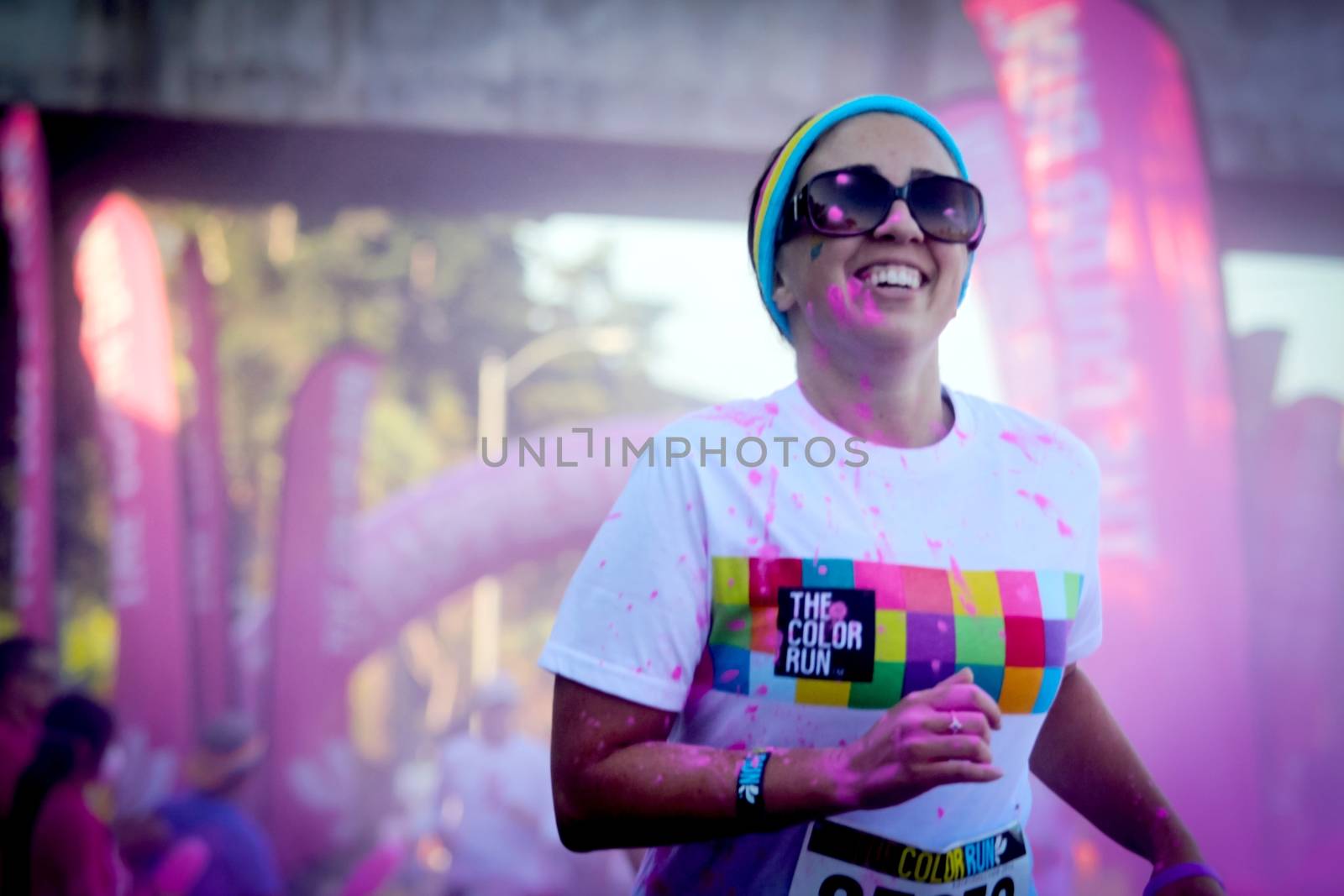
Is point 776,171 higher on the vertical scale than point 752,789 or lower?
higher

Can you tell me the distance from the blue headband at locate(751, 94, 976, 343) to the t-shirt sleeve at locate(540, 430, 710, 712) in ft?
1.03

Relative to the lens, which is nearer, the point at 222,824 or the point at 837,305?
the point at 837,305

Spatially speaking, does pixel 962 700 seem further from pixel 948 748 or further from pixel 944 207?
pixel 944 207

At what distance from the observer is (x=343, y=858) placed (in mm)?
5684

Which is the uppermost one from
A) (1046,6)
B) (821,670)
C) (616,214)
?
(1046,6)

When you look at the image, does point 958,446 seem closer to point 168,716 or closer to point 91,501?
point 168,716

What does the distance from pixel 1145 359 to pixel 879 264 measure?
425 centimetres

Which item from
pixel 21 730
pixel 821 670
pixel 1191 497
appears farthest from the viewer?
pixel 1191 497

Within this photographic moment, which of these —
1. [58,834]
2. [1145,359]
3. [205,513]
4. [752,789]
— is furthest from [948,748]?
[205,513]

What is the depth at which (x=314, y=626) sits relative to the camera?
18.5 ft

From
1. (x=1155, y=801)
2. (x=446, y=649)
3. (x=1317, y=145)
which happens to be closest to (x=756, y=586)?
(x=1155, y=801)

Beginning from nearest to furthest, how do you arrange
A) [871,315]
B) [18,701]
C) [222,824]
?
[871,315] → [222,824] → [18,701]

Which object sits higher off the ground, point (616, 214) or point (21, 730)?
point (616, 214)

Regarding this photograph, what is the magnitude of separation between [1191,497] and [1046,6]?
2.40m
